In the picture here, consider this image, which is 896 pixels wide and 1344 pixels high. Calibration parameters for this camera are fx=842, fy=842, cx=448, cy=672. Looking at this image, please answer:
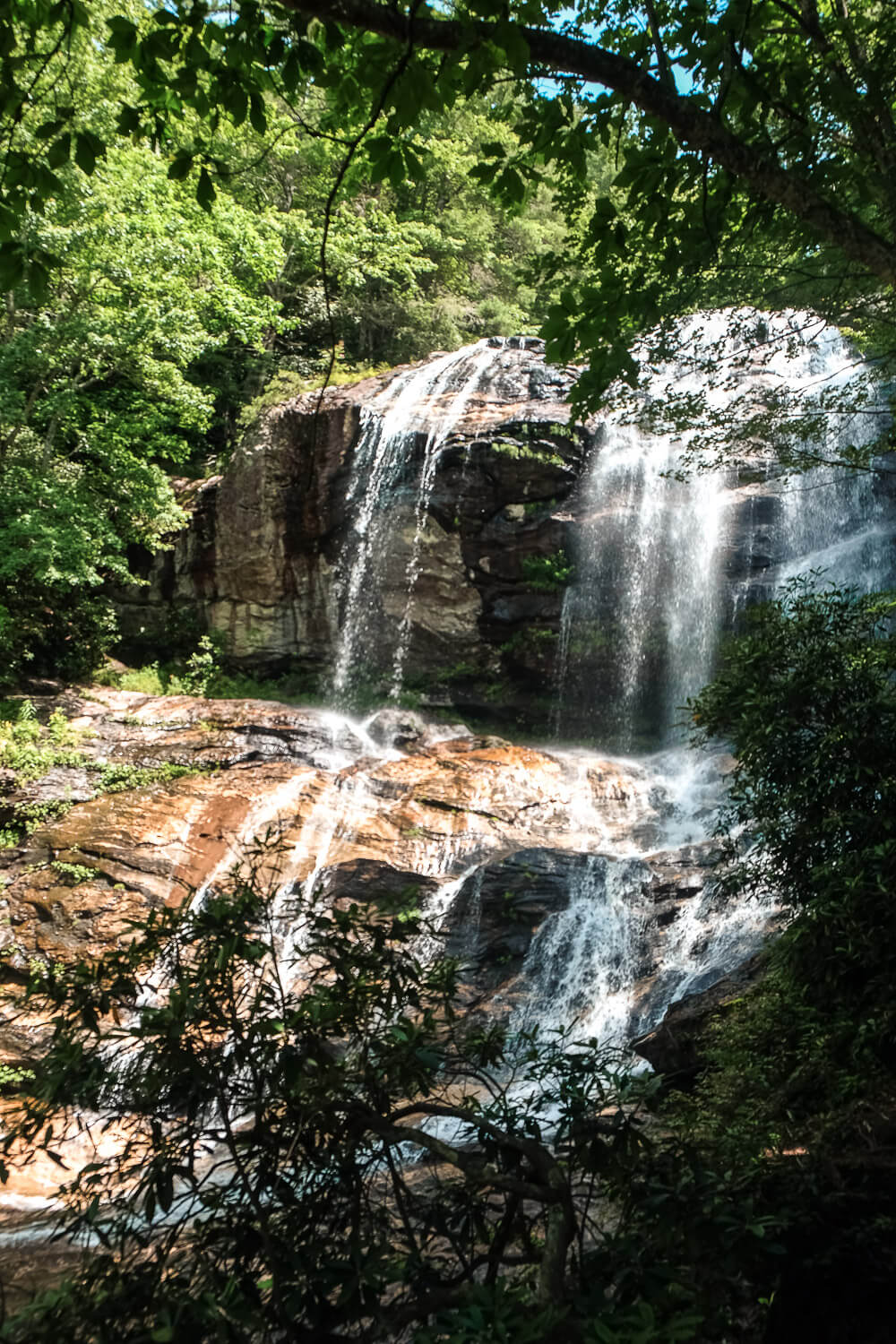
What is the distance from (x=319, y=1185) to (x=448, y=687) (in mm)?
14756

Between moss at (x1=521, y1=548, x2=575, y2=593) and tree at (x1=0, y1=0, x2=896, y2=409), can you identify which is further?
moss at (x1=521, y1=548, x2=575, y2=593)

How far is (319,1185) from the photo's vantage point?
1.90m

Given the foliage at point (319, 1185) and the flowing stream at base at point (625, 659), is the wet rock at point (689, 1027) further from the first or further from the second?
the foliage at point (319, 1185)

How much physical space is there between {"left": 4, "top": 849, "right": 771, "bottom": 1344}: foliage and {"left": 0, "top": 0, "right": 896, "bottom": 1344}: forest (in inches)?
Answer: 0.6

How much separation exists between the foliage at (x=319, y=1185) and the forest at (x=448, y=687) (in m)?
0.02

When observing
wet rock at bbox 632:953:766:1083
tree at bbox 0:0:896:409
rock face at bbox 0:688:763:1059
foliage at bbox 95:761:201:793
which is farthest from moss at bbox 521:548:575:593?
tree at bbox 0:0:896:409

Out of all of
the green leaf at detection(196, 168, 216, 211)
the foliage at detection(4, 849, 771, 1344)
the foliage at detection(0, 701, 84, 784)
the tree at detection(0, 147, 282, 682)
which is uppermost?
the tree at detection(0, 147, 282, 682)

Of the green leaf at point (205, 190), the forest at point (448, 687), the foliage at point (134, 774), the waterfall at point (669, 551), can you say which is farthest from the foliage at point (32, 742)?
the green leaf at point (205, 190)

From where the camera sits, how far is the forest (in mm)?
1886

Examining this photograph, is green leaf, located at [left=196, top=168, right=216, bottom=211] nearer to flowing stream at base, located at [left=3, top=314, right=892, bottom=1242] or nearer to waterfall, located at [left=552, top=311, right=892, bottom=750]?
flowing stream at base, located at [left=3, top=314, right=892, bottom=1242]

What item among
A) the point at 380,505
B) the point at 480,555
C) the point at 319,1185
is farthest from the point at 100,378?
the point at 319,1185

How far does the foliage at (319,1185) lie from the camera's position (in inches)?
62.3

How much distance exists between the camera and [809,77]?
3781mm

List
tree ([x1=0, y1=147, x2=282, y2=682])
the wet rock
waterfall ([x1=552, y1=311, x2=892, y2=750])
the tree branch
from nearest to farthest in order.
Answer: the tree branch < the wet rock < tree ([x1=0, y1=147, x2=282, y2=682]) < waterfall ([x1=552, y1=311, x2=892, y2=750])
